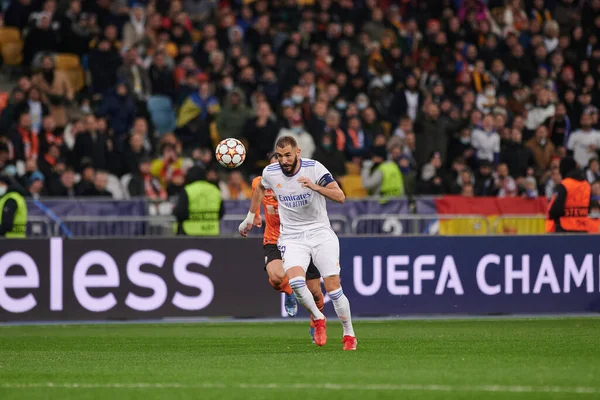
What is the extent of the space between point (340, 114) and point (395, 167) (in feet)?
8.54

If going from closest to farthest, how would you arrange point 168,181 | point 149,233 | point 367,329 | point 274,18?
point 367,329 < point 149,233 < point 168,181 < point 274,18

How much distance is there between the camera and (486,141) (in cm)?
2519

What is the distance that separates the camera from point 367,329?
16766mm

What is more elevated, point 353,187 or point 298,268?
point 353,187

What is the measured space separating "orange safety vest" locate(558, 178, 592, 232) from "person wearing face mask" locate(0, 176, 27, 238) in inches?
336

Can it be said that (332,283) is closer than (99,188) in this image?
Yes

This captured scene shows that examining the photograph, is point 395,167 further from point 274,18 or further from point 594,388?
point 594,388

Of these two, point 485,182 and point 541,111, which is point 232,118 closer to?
point 485,182

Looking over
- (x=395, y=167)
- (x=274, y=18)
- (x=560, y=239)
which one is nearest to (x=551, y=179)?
(x=395, y=167)

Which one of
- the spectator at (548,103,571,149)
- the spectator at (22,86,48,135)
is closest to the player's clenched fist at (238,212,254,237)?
the spectator at (22,86,48,135)

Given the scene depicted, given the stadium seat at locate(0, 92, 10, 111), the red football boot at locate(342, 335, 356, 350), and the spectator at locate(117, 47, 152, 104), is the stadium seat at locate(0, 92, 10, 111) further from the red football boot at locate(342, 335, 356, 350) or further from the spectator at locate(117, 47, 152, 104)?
the red football boot at locate(342, 335, 356, 350)

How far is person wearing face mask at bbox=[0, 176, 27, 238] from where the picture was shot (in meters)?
18.9

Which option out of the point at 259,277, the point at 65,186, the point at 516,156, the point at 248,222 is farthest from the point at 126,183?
the point at 248,222

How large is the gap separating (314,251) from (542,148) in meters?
13.4
